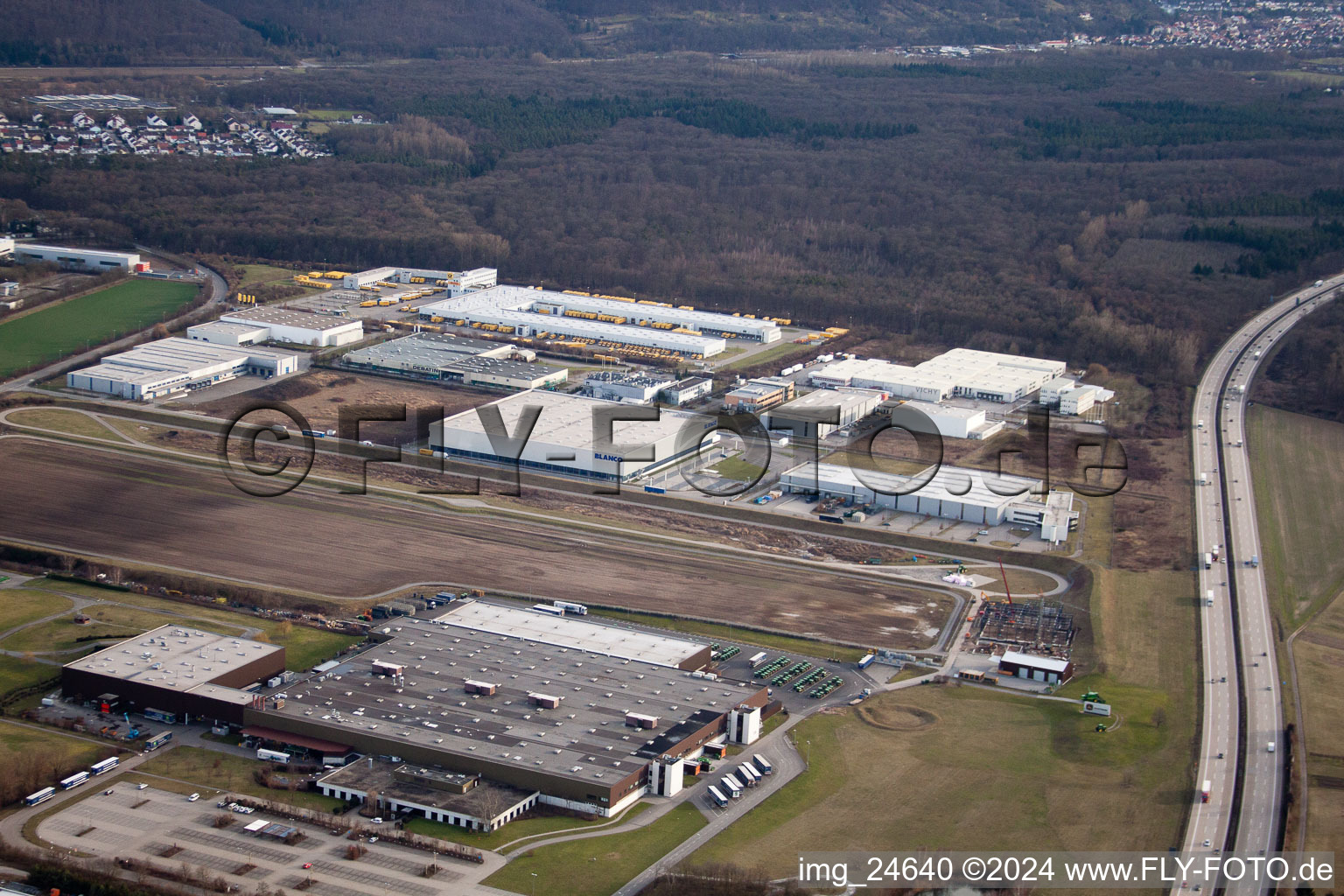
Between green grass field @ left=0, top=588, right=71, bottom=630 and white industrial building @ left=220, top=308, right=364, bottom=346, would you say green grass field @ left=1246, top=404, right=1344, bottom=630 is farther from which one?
white industrial building @ left=220, top=308, right=364, bottom=346

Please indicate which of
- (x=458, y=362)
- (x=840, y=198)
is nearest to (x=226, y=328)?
(x=458, y=362)

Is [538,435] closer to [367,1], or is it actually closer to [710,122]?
[710,122]

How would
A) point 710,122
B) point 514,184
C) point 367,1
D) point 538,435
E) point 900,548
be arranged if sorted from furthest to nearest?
1. point 367,1
2. point 710,122
3. point 514,184
4. point 538,435
5. point 900,548

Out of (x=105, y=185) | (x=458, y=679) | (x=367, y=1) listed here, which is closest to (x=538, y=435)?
(x=458, y=679)

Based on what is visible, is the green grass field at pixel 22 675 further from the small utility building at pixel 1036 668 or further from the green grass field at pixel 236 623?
the small utility building at pixel 1036 668

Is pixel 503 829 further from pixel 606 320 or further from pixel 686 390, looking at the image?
pixel 606 320
